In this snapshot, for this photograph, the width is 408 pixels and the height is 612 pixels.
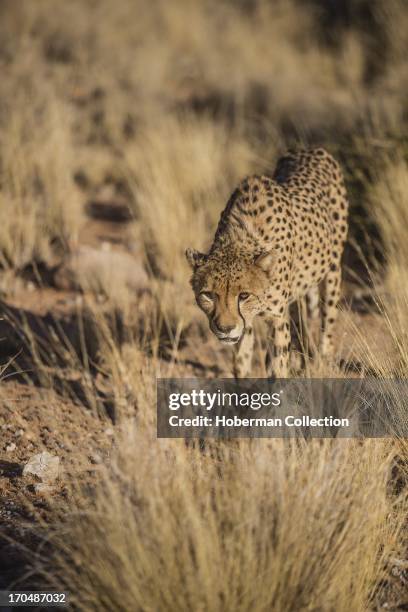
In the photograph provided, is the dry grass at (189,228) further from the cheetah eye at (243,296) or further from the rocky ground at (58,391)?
the cheetah eye at (243,296)

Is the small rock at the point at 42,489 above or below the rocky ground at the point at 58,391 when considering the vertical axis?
below

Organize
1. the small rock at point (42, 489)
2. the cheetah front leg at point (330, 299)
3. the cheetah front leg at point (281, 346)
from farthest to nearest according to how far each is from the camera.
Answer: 1. the cheetah front leg at point (330, 299)
2. the cheetah front leg at point (281, 346)
3. the small rock at point (42, 489)

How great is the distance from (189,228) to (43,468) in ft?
8.50

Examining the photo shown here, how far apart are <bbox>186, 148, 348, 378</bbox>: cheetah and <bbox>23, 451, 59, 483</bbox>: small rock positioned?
86cm

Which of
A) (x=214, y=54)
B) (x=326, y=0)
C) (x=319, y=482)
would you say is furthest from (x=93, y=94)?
(x=319, y=482)

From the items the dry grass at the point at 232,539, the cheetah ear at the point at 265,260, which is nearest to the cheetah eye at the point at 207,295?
the cheetah ear at the point at 265,260

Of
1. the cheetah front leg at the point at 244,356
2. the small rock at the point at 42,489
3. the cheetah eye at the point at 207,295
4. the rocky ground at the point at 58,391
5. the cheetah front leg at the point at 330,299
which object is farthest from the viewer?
the cheetah front leg at the point at 330,299

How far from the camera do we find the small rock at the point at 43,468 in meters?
2.78

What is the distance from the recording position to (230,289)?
280 cm

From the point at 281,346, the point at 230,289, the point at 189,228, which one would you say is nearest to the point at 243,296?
the point at 230,289

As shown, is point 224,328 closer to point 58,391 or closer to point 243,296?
point 243,296

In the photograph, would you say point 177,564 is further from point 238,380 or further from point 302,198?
point 302,198

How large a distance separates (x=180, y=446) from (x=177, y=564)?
0.42 m

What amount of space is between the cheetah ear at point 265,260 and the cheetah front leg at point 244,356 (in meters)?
0.52
